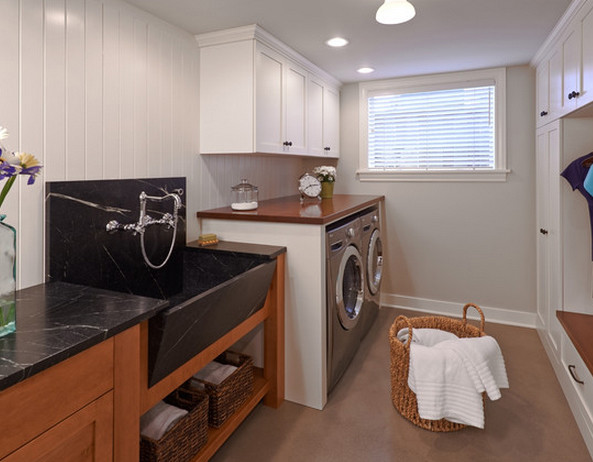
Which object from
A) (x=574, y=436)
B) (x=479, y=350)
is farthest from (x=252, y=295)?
(x=574, y=436)

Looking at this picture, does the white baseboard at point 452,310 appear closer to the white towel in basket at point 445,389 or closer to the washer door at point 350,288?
the washer door at point 350,288

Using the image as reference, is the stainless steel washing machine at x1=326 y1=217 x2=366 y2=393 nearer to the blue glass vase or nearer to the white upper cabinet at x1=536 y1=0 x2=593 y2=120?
the white upper cabinet at x1=536 y1=0 x2=593 y2=120

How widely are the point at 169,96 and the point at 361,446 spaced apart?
2.07 m

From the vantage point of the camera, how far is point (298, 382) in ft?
7.69

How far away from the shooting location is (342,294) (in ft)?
8.58

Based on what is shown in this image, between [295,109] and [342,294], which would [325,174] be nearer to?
[295,109]

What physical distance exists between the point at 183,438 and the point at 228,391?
0.35m

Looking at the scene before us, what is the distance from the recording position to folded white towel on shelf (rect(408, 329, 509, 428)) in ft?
6.16

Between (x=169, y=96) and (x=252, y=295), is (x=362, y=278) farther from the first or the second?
(x=169, y=96)

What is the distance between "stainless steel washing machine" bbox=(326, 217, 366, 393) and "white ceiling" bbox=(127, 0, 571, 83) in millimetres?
1162

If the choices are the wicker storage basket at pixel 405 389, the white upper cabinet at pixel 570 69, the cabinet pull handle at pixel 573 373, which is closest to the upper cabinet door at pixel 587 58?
the white upper cabinet at pixel 570 69

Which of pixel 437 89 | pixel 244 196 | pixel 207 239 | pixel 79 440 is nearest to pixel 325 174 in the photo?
pixel 244 196

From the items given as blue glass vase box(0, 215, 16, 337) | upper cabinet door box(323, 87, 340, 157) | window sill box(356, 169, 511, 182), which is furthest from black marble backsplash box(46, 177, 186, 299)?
window sill box(356, 169, 511, 182)

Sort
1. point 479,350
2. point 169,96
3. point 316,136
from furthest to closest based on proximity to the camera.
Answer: point 316,136
point 169,96
point 479,350
